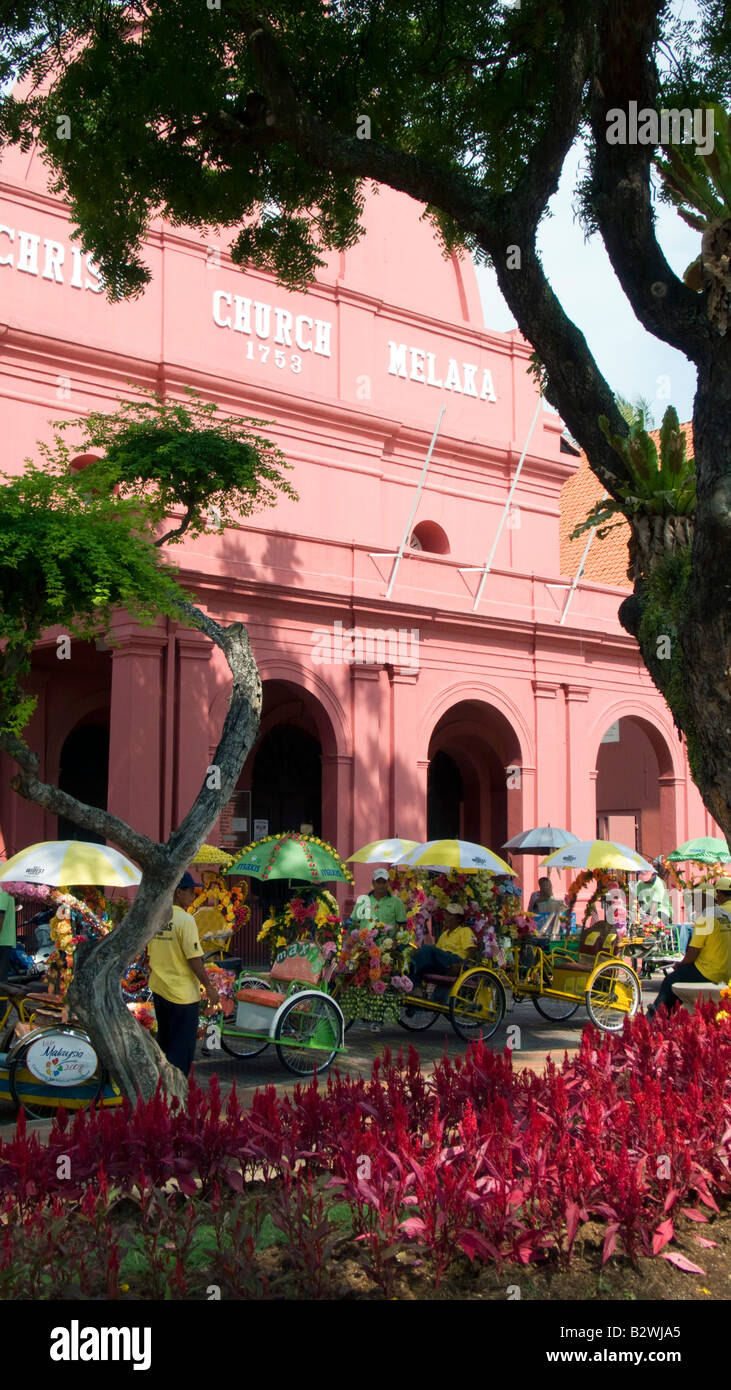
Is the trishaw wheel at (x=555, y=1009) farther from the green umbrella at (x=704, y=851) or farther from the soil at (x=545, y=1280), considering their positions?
the soil at (x=545, y=1280)

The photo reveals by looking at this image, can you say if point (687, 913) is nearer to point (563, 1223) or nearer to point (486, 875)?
point (486, 875)

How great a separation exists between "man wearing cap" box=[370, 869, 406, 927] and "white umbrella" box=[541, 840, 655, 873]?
3.57 meters

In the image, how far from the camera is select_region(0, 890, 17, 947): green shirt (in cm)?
1149

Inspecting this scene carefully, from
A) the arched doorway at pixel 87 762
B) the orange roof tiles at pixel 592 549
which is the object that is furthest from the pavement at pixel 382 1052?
the orange roof tiles at pixel 592 549

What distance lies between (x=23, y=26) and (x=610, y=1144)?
27.9 ft

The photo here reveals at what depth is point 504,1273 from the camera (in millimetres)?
4723

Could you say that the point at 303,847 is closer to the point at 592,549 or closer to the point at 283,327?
the point at 283,327

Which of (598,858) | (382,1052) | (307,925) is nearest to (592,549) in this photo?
(598,858)

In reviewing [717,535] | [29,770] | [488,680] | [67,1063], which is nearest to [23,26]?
[29,770]

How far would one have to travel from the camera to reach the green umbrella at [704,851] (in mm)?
21125

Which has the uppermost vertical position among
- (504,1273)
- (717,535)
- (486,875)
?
(717,535)

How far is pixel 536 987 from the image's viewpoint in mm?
13688

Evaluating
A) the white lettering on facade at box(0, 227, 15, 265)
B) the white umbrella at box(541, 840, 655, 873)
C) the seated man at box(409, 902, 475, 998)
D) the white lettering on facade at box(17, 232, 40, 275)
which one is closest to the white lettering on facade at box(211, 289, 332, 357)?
the white lettering on facade at box(17, 232, 40, 275)

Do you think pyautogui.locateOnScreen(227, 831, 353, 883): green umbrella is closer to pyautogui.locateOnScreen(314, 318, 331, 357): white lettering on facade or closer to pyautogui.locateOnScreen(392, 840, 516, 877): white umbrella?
pyautogui.locateOnScreen(392, 840, 516, 877): white umbrella
